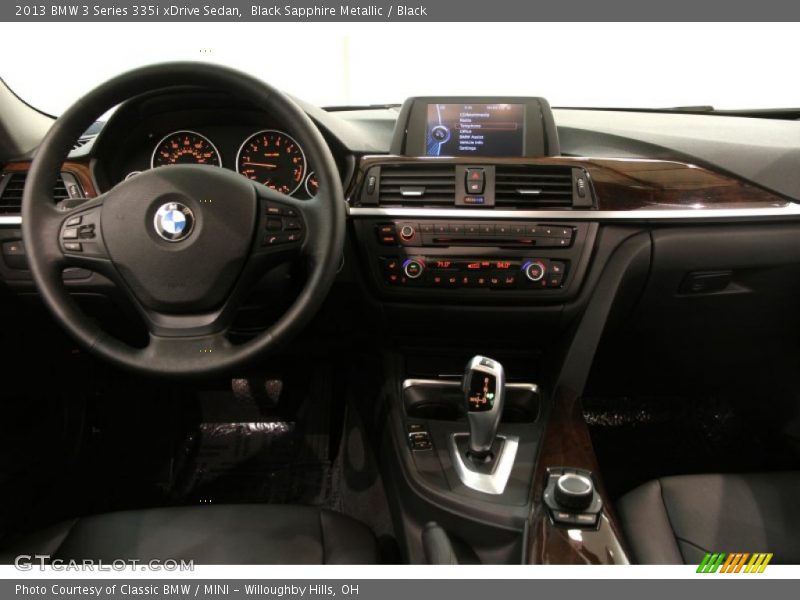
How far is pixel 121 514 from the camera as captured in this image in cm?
117

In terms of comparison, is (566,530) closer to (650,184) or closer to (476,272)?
(476,272)

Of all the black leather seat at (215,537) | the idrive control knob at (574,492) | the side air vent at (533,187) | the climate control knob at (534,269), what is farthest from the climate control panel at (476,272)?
the black leather seat at (215,537)

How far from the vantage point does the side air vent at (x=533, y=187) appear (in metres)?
1.38

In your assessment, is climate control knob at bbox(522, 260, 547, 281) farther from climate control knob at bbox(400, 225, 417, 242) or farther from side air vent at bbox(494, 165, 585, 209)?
climate control knob at bbox(400, 225, 417, 242)

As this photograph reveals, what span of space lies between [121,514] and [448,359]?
853mm

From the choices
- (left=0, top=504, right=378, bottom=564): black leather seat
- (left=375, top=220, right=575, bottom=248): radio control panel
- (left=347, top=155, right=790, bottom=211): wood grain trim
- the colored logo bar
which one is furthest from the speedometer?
the colored logo bar

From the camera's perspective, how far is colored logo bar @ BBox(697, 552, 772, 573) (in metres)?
1.18

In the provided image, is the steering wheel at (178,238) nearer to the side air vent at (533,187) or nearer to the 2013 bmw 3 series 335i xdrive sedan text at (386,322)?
the 2013 bmw 3 series 335i xdrive sedan text at (386,322)

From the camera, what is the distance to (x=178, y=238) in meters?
1.07

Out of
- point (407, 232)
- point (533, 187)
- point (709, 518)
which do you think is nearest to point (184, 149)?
point (407, 232)

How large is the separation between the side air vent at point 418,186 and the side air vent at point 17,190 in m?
0.72

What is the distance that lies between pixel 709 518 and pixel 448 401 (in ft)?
2.08

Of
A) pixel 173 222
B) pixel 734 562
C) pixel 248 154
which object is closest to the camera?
pixel 173 222

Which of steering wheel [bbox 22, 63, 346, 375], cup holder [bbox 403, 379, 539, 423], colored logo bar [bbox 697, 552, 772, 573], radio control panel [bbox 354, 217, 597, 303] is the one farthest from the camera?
cup holder [bbox 403, 379, 539, 423]
